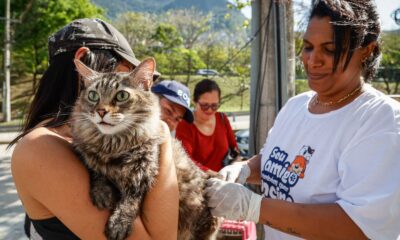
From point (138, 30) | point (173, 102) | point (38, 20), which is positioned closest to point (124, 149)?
point (173, 102)

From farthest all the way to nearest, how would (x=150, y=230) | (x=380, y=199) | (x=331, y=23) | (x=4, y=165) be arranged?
(x=4, y=165) < (x=331, y=23) < (x=150, y=230) < (x=380, y=199)

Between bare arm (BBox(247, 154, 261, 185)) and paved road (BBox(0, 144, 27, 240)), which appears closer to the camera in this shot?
bare arm (BBox(247, 154, 261, 185))

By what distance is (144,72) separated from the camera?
184 cm

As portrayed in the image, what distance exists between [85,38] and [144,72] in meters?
0.32

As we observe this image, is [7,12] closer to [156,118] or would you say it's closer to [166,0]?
[156,118]

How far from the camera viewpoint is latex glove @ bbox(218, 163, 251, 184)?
7.18 ft

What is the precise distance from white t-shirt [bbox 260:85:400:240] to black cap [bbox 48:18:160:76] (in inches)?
38.6

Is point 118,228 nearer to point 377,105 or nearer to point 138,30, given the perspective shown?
point 377,105

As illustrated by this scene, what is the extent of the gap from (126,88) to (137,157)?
0.34 m

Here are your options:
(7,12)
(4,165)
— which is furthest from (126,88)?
(7,12)

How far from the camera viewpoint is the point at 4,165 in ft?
29.2

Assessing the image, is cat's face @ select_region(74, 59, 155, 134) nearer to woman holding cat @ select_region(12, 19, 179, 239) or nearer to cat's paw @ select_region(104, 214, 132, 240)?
woman holding cat @ select_region(12, 19, 179, 239)

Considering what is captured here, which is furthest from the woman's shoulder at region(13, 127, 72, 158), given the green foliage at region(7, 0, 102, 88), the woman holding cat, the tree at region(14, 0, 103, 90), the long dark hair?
the tree at region(14, 0, 103, 90)

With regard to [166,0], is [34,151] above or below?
below
